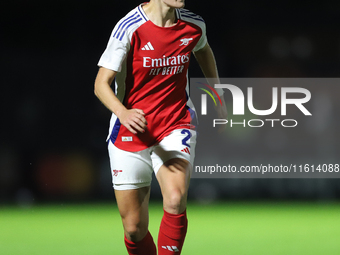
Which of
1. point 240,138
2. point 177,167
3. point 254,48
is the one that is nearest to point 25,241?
point 177,167

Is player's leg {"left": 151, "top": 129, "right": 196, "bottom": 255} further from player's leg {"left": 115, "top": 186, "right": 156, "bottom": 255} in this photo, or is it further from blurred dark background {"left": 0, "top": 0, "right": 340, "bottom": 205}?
blurred dark background {"left": 0, "top": 0, "right": 340, "bottom": 205}

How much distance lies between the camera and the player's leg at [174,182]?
254cm

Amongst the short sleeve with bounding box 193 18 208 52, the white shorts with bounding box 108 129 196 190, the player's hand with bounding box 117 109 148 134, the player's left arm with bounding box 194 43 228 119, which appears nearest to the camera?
the player's hand with bounding box 117 109 148 134

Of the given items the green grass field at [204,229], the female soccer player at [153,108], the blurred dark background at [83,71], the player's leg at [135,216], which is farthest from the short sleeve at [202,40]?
the blurred dark background at [83,71]

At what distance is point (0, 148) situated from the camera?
22.2 ft

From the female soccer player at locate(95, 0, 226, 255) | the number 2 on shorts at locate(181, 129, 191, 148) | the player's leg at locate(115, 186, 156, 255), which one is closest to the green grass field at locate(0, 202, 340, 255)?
the player's leg at locate(115, 186, 156, 255)

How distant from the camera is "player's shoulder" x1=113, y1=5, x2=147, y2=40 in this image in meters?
2.61

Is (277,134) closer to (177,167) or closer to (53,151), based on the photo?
(53,151)

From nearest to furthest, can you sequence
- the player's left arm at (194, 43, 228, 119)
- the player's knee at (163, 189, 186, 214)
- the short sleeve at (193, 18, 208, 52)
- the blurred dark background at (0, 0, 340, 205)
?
1. the player's knee at (163, 189, 186, 214)
2. the short sleeve at (193, 18, 208, 52)
3. the player's left arm at (194, 43, 228, 119)
4. the blurred dark background at (0, 0, 340, 205)

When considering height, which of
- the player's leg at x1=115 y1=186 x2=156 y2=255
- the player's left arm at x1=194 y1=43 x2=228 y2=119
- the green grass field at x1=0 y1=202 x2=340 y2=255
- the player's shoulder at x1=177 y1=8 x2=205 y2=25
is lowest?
the green grass field at x1=0 y1=202 x2=340 y2=255

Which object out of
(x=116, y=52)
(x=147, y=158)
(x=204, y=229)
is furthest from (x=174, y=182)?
(x=204, y=229)

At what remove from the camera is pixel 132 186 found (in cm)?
281

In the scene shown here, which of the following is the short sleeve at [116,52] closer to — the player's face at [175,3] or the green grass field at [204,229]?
the player's face at [175,3]

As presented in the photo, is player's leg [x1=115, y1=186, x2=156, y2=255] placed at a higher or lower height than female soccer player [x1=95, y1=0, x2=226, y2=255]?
lower
